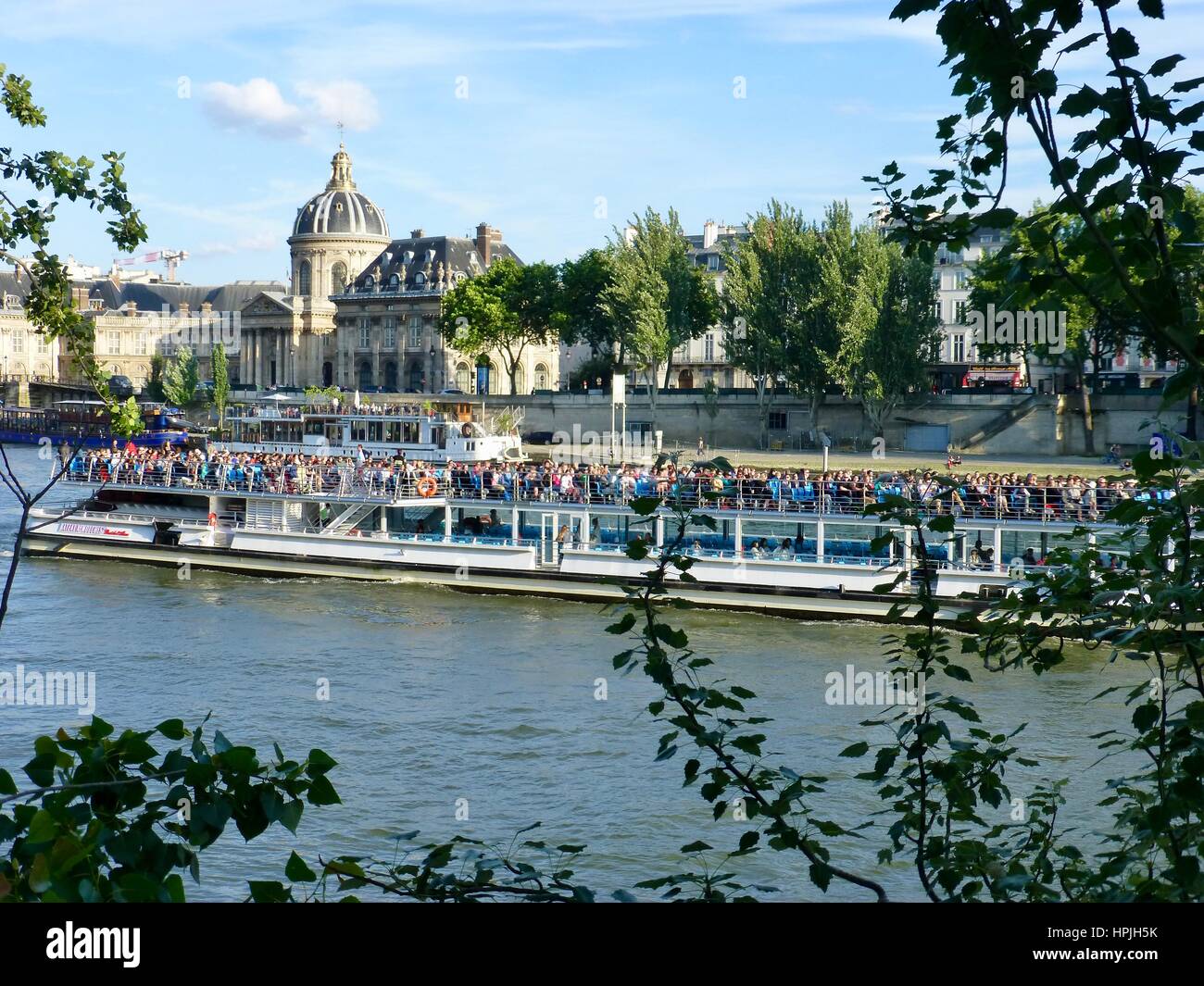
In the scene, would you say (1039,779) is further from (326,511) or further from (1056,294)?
(326,511)

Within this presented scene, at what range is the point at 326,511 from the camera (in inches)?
1571

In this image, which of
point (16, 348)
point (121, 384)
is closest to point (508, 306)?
point (121, 384)

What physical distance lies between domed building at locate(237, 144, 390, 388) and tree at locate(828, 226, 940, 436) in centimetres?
6950

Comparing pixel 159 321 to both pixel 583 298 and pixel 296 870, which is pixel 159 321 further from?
pixel 296 870

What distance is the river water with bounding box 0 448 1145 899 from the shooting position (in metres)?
15.8

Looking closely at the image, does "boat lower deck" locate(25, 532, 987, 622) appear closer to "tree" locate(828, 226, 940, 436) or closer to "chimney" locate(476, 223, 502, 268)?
"tree" locate(828, 226, 940, 436)

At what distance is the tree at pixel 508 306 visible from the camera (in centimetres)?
8375

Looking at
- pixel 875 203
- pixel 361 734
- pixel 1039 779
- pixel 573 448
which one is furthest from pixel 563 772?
pixel 573 448

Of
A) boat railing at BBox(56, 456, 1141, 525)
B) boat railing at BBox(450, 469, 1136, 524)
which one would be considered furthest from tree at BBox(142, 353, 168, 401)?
boat railing at BBox(450, 469, 1136, 524)

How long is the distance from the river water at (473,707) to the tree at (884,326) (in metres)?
32.3

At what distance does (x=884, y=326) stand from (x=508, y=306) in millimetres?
28883

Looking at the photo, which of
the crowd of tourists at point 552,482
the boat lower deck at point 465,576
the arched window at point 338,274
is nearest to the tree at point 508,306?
the crowd of tourists at point 552,482

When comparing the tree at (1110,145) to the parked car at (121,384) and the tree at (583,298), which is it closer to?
the tree at (583,298)

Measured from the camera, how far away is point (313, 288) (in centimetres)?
12794
